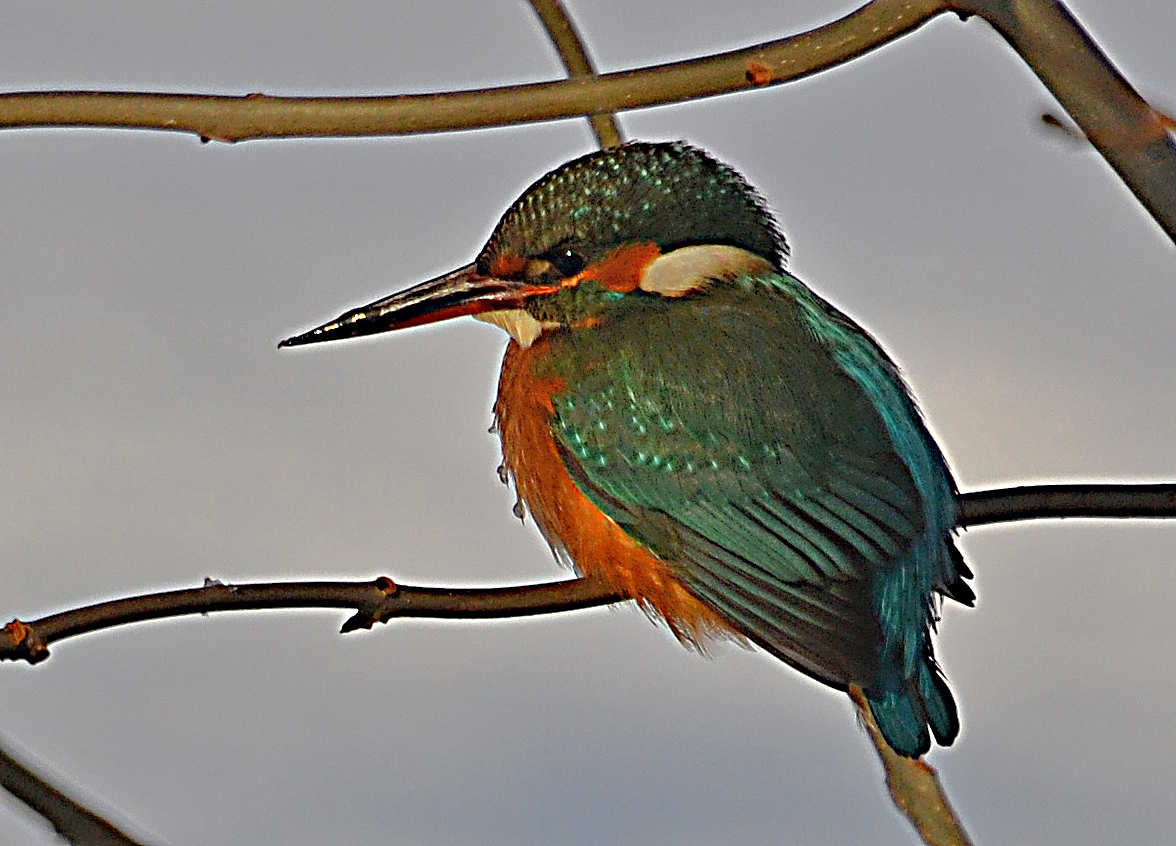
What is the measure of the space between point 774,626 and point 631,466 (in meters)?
0.31

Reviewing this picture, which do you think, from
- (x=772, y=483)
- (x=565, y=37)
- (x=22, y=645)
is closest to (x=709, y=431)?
(x=772, y=483)

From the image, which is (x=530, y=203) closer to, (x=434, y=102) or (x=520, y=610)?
(x=520, y=610)

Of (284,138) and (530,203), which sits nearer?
(284,138)

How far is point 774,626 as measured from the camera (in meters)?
2.16

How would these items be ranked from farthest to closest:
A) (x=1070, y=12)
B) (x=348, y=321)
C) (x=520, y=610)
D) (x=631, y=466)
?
(x=631, y=466) < (x=348, y=321) < (x=520, y=610) < (x=1070, y=12)

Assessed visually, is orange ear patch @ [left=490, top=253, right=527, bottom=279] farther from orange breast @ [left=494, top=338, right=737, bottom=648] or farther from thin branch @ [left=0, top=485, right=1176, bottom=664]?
thin branch @ [left=0, top=485, right=1176, bottom=664]

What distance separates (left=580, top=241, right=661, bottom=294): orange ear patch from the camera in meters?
2.27

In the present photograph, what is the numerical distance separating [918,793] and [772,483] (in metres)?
0.48

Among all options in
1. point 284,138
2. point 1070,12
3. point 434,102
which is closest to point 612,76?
point 434,102

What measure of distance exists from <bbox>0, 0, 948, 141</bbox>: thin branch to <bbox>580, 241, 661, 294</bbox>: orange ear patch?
877 millimetres

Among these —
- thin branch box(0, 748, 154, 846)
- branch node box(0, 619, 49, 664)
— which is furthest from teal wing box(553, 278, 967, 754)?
thin branch box(0, 748, 154, 846)

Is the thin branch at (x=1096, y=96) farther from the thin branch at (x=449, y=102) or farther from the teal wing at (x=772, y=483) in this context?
the teal wing at (x=772, y=483)

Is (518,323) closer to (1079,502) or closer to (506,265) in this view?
(506,265)

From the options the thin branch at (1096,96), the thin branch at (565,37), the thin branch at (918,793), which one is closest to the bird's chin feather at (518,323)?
the thin branch at (565,37)
